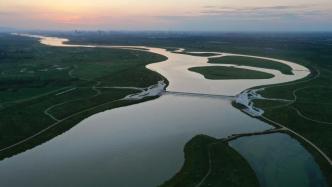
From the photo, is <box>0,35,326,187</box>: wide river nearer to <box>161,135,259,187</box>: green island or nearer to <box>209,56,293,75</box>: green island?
<box>161,135,259,187</box>: green island

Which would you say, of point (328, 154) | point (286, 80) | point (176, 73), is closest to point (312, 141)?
point (328, 154)

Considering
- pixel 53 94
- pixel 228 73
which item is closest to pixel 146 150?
pixel 53 94

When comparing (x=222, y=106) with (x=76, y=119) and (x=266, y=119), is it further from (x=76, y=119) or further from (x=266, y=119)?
(x=76, y=119)

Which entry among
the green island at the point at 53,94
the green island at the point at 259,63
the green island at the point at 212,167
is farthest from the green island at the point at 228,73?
the green island at the point at 212,167

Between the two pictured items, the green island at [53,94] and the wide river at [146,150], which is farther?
the green island at [53,94]

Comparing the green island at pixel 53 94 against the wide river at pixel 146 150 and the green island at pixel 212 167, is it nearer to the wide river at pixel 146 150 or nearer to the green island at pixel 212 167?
the wide river at pixel 146 150

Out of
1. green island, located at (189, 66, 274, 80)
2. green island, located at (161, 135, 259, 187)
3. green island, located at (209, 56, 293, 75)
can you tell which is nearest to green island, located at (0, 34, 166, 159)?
green island, located at (189, 66, 274, 80)
